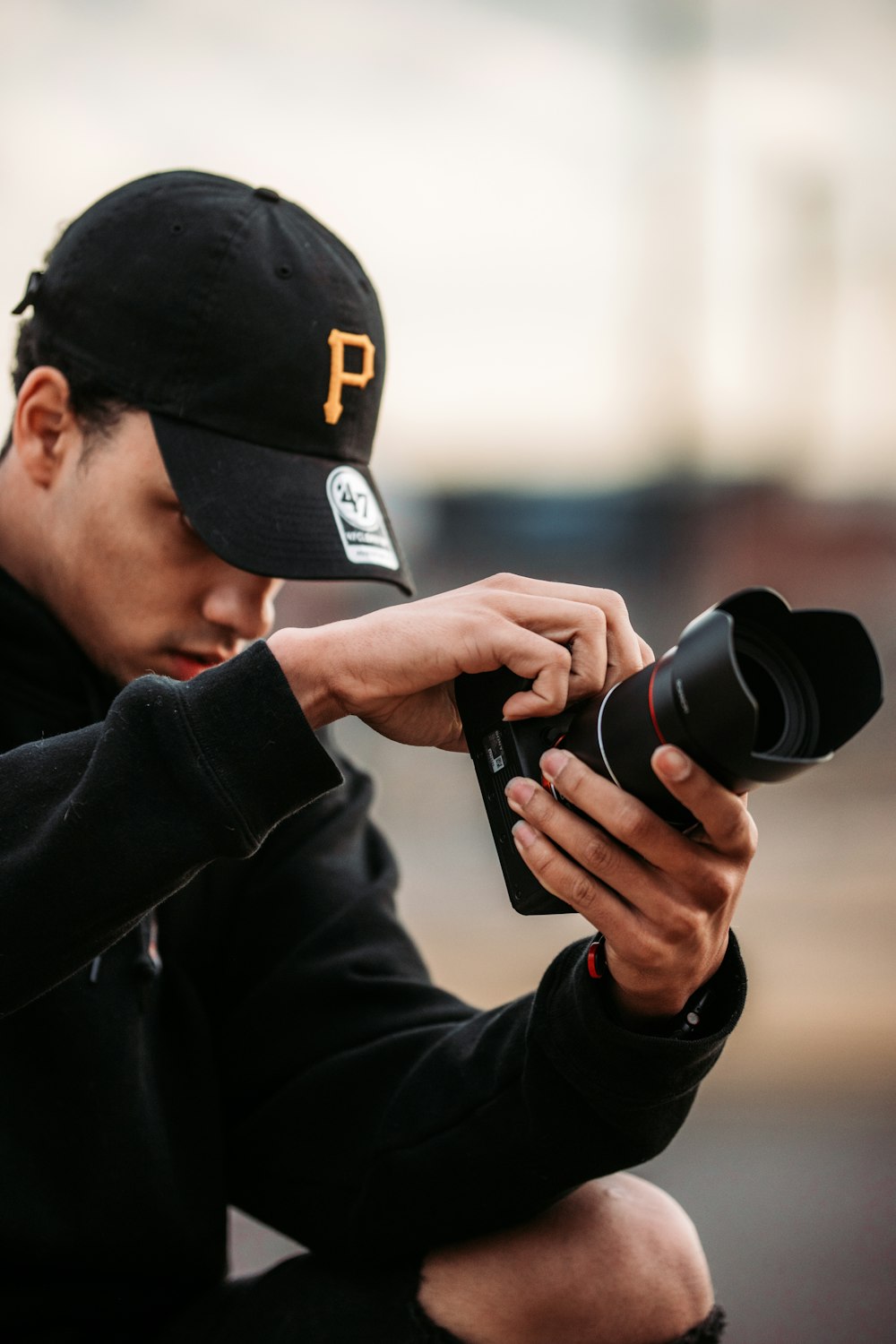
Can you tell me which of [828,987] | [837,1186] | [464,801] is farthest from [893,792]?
[837,1186]

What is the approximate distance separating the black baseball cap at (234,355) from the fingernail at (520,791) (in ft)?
1.54

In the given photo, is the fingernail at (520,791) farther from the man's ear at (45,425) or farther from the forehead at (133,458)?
the man's ear at (45,425)

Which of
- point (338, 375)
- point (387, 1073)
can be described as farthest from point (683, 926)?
point (338, 375)

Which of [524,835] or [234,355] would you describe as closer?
[524,835]

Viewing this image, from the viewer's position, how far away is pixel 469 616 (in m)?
1.47

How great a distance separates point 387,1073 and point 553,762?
665 mm

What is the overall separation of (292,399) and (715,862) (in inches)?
35.1

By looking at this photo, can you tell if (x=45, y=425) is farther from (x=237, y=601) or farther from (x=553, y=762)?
(x=553, y=762)

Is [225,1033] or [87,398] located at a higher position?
[87,398]

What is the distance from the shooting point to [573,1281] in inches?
70.1

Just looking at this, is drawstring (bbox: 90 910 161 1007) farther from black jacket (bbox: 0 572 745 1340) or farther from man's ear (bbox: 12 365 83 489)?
man's ear (bbox: 12 365 83 489)

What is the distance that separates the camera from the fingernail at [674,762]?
1.34 metres

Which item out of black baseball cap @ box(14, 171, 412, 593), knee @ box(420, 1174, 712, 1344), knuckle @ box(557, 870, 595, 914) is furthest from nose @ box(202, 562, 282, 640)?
knee @ box(420, 1174, 712, 1344)

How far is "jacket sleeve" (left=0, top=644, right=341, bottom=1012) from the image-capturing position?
4.60ft
